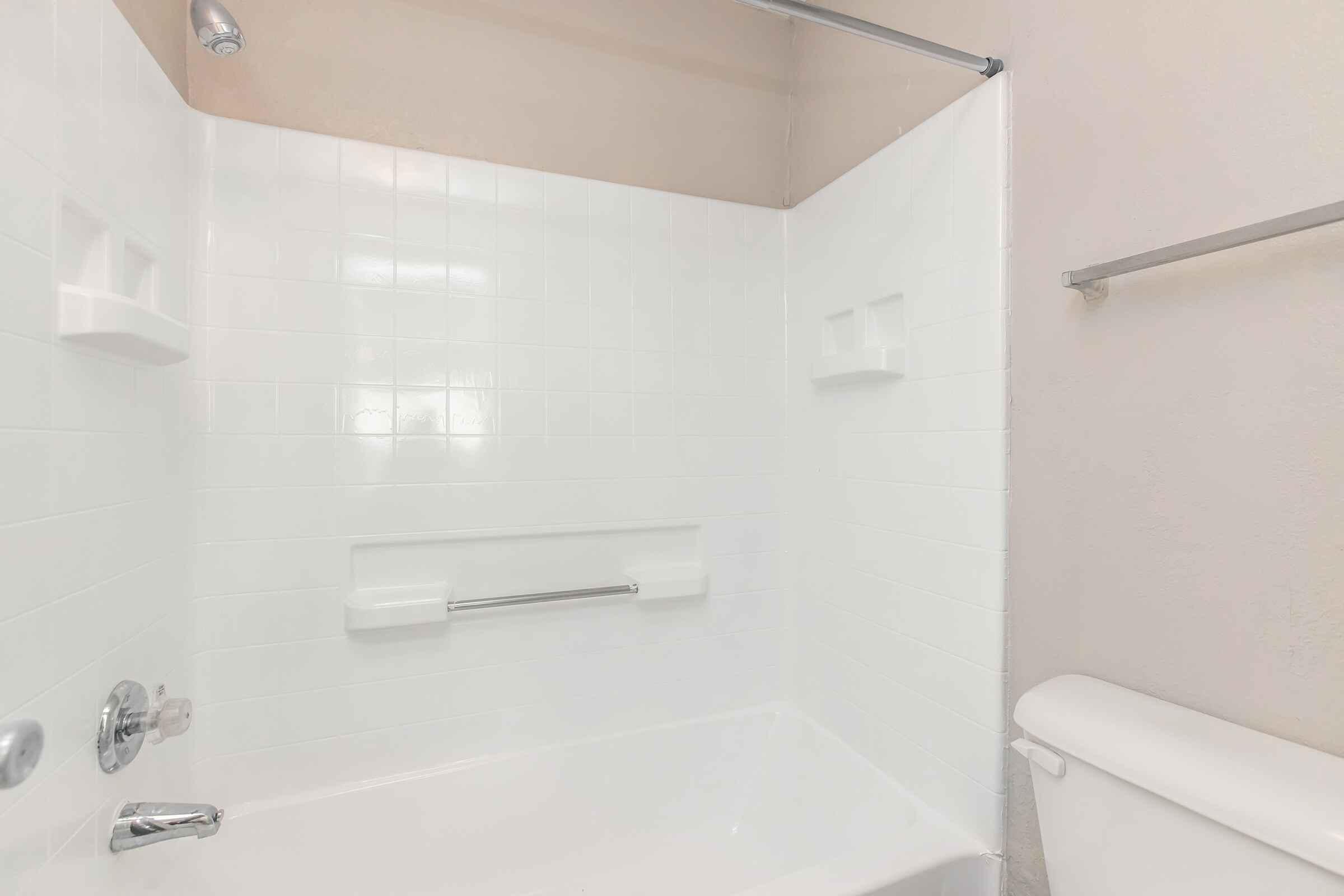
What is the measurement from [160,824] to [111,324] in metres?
0.86

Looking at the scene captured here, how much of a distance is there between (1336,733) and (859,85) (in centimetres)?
161

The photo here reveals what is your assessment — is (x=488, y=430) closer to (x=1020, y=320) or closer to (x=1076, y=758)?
(x=1020, y=320)

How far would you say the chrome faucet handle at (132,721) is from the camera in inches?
41.1

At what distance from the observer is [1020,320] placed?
1.23 m

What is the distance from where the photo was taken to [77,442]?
976 millimetres

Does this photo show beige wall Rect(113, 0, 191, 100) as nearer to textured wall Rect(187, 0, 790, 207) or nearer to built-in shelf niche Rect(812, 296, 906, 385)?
textured wall Rect(187, 0, 790, 207)

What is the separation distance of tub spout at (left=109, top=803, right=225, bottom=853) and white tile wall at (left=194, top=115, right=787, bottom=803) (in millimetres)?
358

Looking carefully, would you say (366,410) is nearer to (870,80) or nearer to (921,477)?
(921,477)

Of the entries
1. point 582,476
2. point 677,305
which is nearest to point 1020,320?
point 677,305

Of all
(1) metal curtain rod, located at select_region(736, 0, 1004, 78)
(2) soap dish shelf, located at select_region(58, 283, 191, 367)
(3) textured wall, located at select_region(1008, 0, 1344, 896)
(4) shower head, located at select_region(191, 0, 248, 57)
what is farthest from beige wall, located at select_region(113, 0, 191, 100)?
(3) textured wall, located at select_region(1008, 0, 1344, 896)

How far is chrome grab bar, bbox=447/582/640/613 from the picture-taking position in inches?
62.2

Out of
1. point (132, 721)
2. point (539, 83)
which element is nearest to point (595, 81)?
point (539, 83)

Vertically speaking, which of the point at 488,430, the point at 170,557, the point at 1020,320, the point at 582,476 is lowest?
the point at 170,557

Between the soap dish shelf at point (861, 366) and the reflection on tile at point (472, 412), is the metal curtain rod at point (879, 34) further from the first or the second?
the reflection on tile at point (472, 412)
